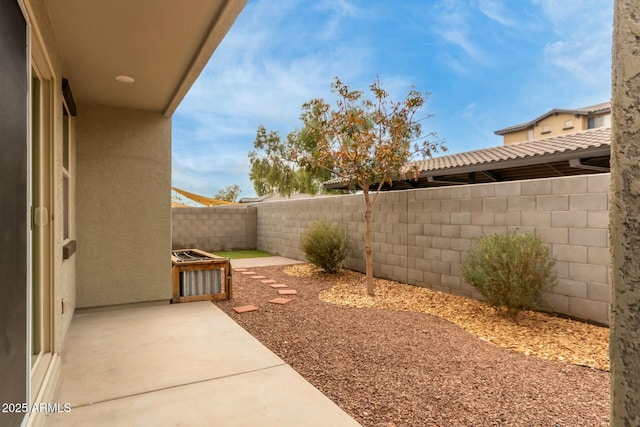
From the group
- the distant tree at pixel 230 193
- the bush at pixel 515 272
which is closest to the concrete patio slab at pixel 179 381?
the bush at pixel 515 272

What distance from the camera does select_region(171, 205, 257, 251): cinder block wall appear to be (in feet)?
35.8

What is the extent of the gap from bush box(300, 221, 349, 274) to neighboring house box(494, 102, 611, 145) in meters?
16.5

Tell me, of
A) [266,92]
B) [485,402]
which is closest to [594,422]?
[485,402]

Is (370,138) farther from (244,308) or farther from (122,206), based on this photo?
(122,206)

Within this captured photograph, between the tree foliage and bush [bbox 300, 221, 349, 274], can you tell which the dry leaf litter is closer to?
bush [bbox 300, 221, 349, 274]

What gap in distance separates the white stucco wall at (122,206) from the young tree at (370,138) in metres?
2.35

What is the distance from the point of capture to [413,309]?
4.88 metres

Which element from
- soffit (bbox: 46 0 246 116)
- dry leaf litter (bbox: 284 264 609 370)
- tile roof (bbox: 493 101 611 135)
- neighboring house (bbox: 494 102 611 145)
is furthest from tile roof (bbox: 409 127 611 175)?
tile roof (bbox: 493 101 611 135)

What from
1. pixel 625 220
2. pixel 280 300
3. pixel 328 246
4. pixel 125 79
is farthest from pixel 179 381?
pixel 328 246

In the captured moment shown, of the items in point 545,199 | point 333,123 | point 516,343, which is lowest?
point 516,343

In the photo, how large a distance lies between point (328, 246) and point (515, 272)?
3822 mm

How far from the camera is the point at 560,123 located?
22500 millimetres

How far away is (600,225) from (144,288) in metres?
5.54

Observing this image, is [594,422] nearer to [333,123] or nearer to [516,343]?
[516,343]
